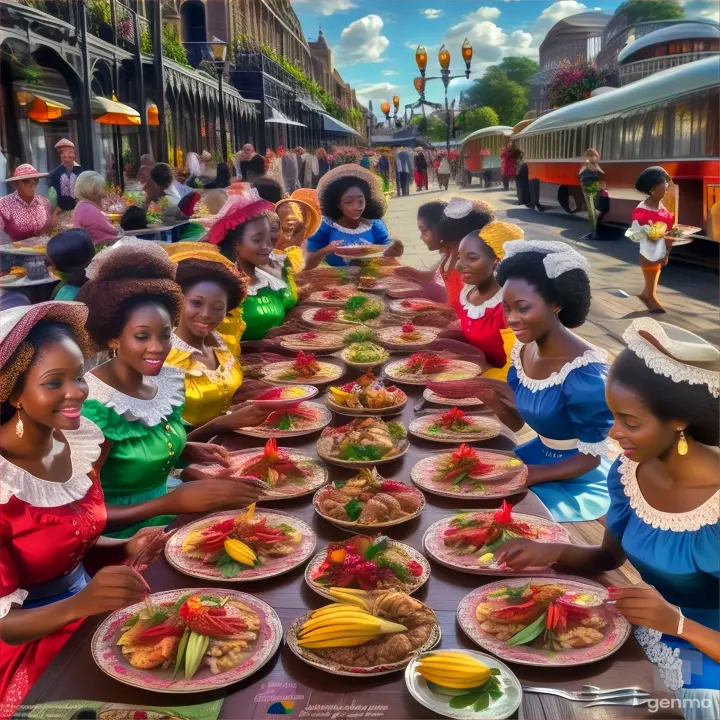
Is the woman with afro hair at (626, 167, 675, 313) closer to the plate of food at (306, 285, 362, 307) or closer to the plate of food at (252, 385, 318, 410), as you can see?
→ the plate of food at (306, 285, 362, 307)

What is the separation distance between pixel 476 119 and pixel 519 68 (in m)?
0.95

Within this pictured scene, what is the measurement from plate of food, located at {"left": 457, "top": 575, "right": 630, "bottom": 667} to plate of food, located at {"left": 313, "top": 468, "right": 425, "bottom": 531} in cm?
42

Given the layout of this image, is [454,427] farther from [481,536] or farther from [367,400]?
[481,536]

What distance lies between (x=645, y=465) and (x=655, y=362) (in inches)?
13.9

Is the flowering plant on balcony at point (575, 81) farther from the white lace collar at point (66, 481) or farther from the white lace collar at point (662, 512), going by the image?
the white lace collar at point (66, 481)

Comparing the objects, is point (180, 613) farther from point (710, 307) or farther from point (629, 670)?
point (710, 307)

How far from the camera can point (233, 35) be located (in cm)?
829

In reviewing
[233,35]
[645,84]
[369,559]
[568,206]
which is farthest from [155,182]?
[369,559]

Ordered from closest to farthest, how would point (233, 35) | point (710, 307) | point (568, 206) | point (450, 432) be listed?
point (450, 432), point (710, 307), point (233, 35), point (568, 206)

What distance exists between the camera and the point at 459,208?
4.43m

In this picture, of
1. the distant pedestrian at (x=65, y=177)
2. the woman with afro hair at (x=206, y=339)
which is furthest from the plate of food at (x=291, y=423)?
the distant pedestrian at (x=65, y=177)

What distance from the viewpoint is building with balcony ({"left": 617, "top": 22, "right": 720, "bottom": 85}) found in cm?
346

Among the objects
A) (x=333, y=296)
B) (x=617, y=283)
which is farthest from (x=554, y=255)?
(x=617, y=283)

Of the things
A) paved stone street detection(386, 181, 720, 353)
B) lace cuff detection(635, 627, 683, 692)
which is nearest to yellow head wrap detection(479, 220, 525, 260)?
lace cuff detection(635, 627, 683, 692)
